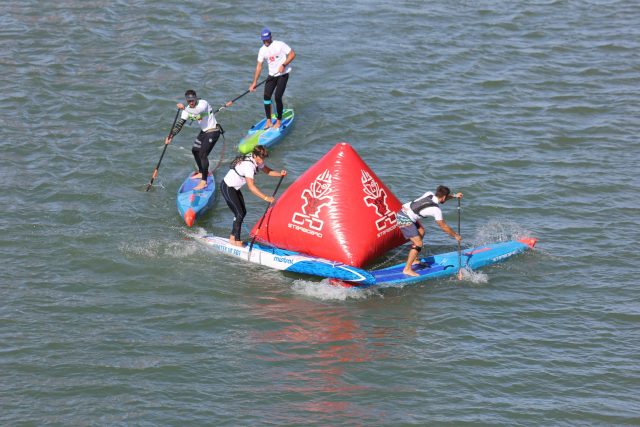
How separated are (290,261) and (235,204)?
62.6 inches

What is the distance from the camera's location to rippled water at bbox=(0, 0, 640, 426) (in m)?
12.9

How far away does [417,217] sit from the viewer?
50.8 feet

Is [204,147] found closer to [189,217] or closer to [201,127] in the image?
[201,127]

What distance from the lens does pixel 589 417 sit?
1250 centimetres

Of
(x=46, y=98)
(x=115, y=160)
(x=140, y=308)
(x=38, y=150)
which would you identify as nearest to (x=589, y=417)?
(x=140, y=308)

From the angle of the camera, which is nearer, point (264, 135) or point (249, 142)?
point (249, 142)

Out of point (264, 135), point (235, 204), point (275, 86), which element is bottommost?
point (235, 204)

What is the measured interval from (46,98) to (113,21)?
250 inches

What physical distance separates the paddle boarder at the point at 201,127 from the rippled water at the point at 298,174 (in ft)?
3.33

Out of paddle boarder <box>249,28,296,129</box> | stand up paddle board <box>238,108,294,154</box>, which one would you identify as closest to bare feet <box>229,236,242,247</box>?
stand up paddle board <box>238,108,294,154</box>

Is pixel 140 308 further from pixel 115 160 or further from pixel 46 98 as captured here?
pixel 46 98

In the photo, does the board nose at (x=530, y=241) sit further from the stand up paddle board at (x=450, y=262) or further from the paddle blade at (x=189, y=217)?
the paddle blade at (x=189, y=217)

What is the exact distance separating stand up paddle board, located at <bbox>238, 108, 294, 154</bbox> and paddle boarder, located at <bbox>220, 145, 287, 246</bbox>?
469 centimetres

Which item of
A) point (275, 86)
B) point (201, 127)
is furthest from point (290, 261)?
point (275, 86)
